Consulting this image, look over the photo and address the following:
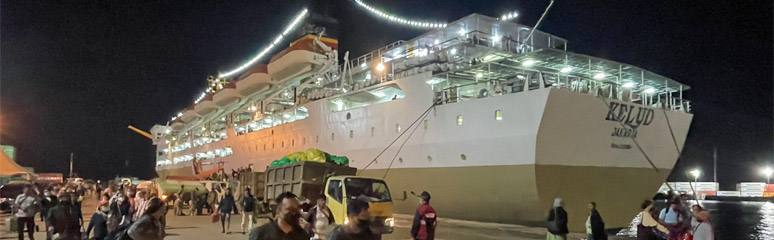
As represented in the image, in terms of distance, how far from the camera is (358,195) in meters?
12.3

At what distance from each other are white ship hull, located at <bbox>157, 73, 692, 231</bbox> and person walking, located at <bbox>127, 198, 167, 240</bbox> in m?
10.9

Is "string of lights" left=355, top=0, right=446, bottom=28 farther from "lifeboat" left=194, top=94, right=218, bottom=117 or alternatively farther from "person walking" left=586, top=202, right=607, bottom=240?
"person walking" left=586, top=202, right=607, bottom=240

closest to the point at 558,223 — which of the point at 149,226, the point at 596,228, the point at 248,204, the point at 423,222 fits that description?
the point at 596,228

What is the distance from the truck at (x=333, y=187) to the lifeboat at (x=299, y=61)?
13926mm

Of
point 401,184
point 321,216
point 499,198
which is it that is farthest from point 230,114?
point 321,216

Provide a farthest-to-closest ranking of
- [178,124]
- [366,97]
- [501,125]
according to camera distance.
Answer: [178,124] → [366,97] → [501,125]

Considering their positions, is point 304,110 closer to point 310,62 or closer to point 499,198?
point 310,62

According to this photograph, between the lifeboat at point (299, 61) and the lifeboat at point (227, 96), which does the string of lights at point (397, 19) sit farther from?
the lifeboat at point (227, 96)

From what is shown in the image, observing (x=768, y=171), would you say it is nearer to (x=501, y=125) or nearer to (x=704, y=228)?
(x=501, y=125)

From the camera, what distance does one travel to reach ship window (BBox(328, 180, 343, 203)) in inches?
485

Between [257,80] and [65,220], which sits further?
[257,80]

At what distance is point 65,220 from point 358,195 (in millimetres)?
5900

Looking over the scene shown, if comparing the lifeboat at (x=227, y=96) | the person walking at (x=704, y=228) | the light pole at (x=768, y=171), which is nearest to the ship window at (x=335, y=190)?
the person walking at (x=704, y=228)

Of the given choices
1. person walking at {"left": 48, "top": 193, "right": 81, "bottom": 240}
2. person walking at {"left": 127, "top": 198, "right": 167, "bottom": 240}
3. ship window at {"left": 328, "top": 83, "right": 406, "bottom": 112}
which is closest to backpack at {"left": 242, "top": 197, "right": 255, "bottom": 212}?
person walking at {"left": 48, "top": 193, "right": 81, "bottom": 240}
